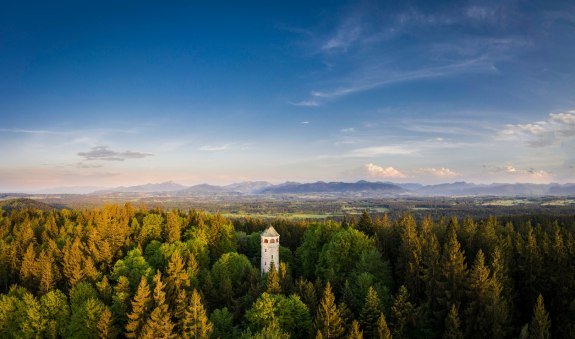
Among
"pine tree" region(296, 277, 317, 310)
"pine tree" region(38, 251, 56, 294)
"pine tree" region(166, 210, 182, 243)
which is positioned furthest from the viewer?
"pine tree" region(166, 210, 182, 243)

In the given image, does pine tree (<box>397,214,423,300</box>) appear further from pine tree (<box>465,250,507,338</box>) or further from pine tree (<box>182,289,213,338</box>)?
pine tree (<box>182,289,213,338</box>)

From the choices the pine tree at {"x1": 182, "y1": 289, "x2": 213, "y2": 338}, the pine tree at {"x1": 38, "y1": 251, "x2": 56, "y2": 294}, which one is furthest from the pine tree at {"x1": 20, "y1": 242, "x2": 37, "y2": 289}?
the pine tree at {"x1": 182, "y1": 289, "x2": 213, "y2": 338}

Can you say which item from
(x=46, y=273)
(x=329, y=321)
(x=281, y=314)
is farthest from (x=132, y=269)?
(x=329, y=321)

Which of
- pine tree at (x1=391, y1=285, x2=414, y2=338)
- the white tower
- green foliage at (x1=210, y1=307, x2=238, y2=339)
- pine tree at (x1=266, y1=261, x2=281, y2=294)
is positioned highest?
the white tower

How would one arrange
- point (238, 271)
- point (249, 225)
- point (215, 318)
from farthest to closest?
point (249, 225), point (238, 271), point (215, 318)

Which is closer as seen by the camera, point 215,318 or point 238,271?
point 215,318

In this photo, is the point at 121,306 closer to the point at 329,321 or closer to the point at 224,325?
the point at 224,325

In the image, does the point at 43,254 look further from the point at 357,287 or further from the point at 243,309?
the point at 357,287

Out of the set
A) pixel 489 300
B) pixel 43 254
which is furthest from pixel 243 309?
pixel 43 254
